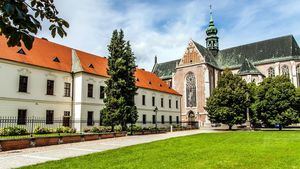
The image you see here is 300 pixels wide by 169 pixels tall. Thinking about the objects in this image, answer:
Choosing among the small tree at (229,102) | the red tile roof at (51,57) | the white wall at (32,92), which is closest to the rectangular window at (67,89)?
the white wall at (32,92)

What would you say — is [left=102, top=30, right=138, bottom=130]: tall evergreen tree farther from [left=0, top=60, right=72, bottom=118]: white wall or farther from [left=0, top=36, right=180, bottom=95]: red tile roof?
[left=0, top=60, right=72, bottom=118]: white wall

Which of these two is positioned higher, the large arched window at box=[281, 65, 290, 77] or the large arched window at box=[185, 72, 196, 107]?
the large arched window at box=[281, 65, 290, 77]

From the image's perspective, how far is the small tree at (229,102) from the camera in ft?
116

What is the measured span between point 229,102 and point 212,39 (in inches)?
1159

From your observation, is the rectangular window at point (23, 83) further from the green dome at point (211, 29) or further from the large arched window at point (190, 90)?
the green dome at point (211, 29)

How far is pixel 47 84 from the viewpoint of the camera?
24.6m

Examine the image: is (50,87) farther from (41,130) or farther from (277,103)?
(277,103)

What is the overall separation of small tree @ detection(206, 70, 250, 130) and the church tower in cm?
2477

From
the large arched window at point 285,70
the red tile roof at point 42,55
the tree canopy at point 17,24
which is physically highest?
the large arched window at point 285,70

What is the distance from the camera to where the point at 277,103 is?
3203 cm

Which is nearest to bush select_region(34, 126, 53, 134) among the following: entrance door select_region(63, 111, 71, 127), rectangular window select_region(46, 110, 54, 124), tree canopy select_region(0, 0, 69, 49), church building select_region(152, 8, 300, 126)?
rectangular window select_region(46, 110, 54, 124)

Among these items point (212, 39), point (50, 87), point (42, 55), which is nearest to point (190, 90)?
point (212, 39)

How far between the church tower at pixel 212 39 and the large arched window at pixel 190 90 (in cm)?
1216

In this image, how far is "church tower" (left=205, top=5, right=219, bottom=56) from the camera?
61.5 meters
